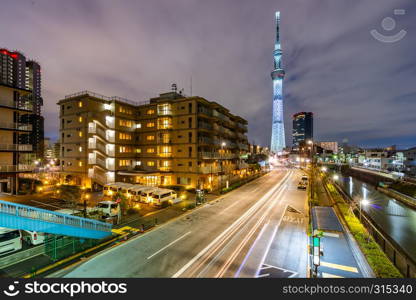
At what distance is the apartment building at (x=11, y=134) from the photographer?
76.9 feet

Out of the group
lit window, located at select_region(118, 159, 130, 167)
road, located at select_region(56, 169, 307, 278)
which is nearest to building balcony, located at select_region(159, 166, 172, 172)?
lit window, located at select_region(118, 159, 130, 167)

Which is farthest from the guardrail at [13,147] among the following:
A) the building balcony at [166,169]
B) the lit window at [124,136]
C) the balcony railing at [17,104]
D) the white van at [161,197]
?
the building balcony at [166,169]

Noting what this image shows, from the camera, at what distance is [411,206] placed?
34750 mm

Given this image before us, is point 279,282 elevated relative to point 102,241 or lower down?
elevated

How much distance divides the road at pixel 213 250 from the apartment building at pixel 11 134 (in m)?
23.7

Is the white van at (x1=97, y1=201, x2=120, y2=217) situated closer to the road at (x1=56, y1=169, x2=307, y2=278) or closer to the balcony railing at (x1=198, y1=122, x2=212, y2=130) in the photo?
the road at (x1=56, y1=169, x2=307, y2=278)

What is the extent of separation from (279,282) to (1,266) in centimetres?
1530

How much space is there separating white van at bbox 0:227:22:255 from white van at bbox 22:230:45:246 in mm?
734

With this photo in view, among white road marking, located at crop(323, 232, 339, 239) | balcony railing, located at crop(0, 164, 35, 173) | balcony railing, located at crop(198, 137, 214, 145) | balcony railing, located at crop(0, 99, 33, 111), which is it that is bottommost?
white road marking, located at crop(323, 232, 339, 239)

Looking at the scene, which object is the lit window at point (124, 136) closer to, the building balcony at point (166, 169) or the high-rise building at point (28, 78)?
the building balcony at point (166, 169)

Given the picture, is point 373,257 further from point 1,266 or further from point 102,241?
point 1,266

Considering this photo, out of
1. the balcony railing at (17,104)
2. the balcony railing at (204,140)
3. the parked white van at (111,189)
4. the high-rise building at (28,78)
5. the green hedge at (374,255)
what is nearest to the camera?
the green hedge at (374,255)

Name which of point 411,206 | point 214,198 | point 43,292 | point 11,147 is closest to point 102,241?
point 43,292

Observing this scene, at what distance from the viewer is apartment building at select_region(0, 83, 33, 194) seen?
23438 millimetres
